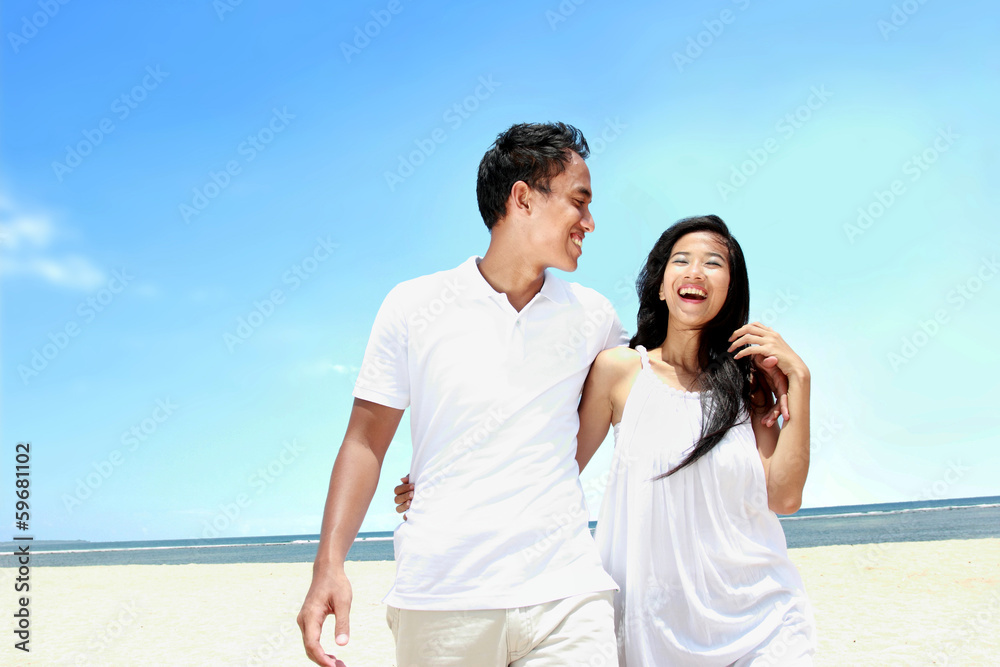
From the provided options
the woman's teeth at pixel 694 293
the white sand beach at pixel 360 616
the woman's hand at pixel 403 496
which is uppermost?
the woman's teeth at pixel 694 293

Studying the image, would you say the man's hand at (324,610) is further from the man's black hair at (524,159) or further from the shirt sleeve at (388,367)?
the man's black hair at (524,159)

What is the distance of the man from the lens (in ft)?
8.66

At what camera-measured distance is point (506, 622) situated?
104 inches

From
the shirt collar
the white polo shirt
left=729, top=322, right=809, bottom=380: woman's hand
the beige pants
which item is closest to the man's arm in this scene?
the white polo shirt

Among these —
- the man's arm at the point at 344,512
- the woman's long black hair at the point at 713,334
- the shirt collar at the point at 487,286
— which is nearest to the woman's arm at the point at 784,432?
the woman's long black hair at the point at 713,334

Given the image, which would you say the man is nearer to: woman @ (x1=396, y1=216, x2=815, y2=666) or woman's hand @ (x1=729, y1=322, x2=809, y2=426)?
woman @ (x1=396, y1=216, x2=815, y2=666)

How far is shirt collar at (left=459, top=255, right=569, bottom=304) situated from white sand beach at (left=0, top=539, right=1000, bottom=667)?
727cm

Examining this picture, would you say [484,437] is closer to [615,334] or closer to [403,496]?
[403,496]

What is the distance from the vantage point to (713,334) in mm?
3676

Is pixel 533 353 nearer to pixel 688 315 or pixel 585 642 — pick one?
pixel 688 315

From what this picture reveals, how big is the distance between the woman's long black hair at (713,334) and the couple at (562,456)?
0.01 metres

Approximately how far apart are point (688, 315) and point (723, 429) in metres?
0.56

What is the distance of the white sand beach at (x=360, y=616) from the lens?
371 inches

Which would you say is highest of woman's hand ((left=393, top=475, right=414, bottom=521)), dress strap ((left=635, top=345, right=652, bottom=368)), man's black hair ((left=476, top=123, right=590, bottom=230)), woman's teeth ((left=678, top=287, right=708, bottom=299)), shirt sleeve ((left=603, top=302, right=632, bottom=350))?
man's black hair ((left=476, top=123, right=590, bottom=230))
